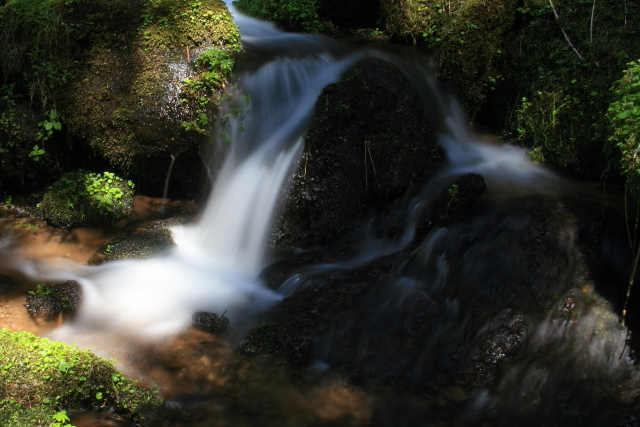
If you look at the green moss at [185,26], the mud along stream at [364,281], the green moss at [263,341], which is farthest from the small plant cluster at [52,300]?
the green moss at [185,26]

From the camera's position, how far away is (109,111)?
248 inches

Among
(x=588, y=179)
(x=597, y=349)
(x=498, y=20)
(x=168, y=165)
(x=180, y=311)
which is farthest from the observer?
(x=498, y=20)

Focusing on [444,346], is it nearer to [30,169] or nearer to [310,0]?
[30,169]

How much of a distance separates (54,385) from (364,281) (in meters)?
2.85

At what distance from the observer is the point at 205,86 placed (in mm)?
6246

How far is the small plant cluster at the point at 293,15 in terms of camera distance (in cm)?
852

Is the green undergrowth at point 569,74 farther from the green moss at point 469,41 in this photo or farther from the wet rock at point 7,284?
the wet rock at point 7,284

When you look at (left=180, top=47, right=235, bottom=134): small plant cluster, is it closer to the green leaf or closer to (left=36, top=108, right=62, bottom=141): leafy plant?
(left=36, top=108, right=62, bottom=141): leafy plant

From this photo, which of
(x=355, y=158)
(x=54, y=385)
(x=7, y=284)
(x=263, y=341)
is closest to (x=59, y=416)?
(x=54, y=385)

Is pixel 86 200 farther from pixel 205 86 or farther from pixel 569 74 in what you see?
pixel 569 74

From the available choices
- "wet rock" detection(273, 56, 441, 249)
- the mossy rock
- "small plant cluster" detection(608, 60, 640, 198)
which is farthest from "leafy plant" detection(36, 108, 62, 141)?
"small plant cluster" detection(608, 60, 640, 198)

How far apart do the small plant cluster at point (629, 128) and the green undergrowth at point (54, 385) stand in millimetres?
4147

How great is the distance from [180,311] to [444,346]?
2.47 metres

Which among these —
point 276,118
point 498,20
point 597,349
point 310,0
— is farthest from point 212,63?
point 597,349
